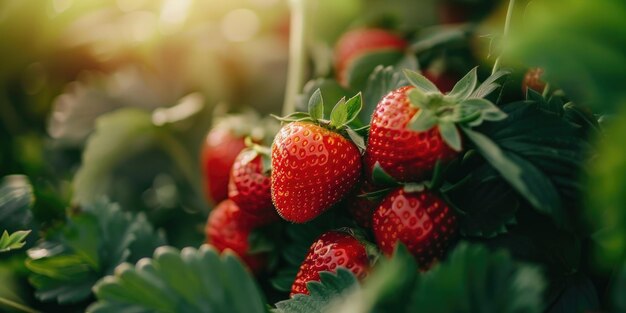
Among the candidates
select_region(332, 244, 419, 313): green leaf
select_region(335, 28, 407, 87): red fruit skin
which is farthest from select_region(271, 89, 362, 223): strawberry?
select_region(335, 28, 407, 87): red fruit skin

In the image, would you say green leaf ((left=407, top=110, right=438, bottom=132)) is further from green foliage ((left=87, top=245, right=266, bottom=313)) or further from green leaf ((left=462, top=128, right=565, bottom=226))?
green foliage ((left=87, top=245, right=266, bottom=313))

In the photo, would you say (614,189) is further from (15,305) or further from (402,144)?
(15,305)

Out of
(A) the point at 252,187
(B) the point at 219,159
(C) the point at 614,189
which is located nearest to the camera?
(C) the point at 614,189

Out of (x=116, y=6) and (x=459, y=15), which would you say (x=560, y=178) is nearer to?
(x=459, y=15)

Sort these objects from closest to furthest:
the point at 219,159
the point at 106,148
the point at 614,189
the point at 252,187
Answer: the point at 614,189, the point at 252,187, the point at 219,159, the point at 106,148

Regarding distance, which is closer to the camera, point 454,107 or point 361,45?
point 454,107

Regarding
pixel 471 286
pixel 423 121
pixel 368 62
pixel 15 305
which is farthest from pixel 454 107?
pixel 15 305

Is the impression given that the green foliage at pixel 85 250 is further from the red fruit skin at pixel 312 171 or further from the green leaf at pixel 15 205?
the red fruit skin at pixel 312 171
